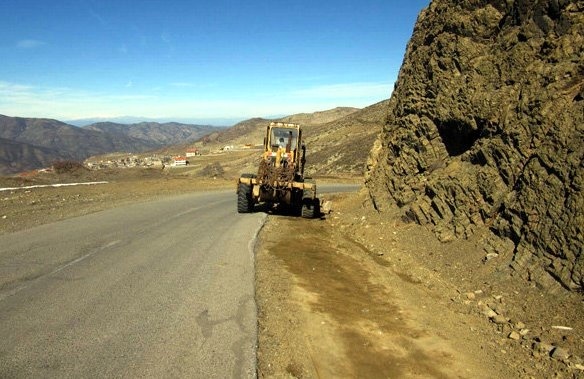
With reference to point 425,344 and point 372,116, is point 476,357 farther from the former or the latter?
point 372,116

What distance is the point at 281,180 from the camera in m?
17.8

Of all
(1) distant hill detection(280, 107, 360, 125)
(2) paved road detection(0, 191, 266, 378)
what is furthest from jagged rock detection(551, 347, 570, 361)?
(1) distant hill detection(280, 107, 360, 125)

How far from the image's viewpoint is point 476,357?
20.9 ft

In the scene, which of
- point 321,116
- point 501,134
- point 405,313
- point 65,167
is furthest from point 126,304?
point 321,116

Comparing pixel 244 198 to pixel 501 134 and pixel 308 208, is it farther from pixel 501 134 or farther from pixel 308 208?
pixel 501 134

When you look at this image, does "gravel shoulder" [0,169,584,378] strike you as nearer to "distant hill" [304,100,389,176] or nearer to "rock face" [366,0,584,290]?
"rock face" [366,0,584,290]

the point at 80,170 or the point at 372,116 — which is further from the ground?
the point at 372,116

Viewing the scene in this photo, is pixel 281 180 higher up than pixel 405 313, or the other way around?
pixel 281 180

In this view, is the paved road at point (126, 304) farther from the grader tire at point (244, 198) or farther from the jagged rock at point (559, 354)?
the grader tire at point (244, 198)

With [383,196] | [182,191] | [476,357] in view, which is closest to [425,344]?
[476,357]

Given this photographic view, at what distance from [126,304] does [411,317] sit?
4643 mm

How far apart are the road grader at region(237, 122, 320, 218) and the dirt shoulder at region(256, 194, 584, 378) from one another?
5.77m

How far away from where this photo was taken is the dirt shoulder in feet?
19.7

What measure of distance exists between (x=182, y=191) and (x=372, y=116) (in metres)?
44.5
